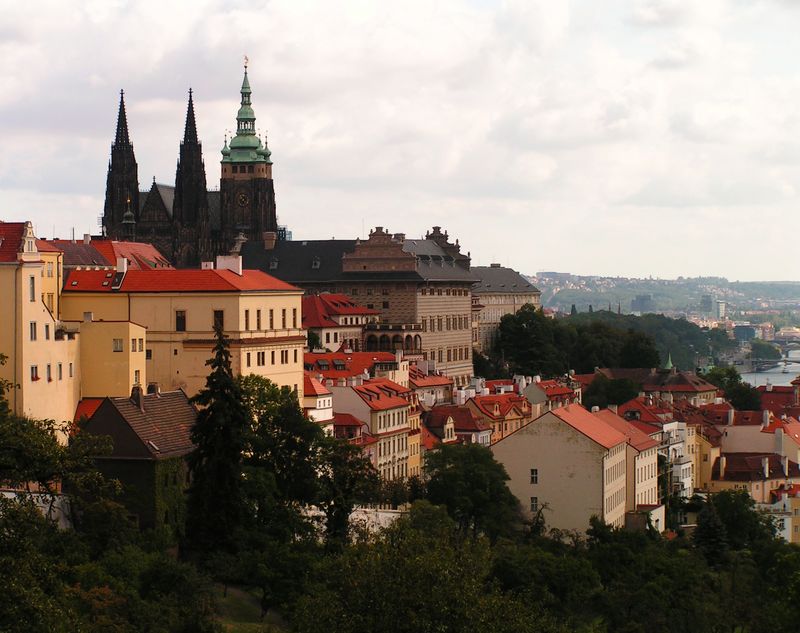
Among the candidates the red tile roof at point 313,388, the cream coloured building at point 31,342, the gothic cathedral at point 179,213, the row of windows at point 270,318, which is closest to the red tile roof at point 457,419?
the red tile roof at point 313,388

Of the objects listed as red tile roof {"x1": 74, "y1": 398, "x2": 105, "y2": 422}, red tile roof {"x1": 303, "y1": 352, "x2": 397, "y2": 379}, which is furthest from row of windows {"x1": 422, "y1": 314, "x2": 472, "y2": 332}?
red tile roof {"x1": 74, "y1": 398, "x2": 105, "y2": 422}

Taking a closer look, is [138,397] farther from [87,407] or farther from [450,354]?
[450,354]

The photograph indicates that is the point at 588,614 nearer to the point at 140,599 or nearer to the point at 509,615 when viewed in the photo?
the point at 140,599

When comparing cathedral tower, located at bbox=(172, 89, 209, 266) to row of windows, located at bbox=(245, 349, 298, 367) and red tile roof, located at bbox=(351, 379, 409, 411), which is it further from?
row of windows, located at bbox=(245, 349, 298, 367)

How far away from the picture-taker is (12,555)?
38.8 metres

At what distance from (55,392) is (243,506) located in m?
9.81

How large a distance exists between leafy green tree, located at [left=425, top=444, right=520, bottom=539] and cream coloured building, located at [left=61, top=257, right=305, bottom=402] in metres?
8.49

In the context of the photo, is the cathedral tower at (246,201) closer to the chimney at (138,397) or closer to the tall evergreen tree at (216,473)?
the chimney at (138,397)

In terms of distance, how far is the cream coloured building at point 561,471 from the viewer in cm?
9150

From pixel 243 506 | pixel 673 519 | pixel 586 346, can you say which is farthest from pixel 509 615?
pixel 586 346

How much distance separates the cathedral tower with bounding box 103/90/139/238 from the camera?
192 m

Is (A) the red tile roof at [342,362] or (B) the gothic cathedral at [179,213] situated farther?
(B) the gothic cathedral at [179,213]

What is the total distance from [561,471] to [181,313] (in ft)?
65.6

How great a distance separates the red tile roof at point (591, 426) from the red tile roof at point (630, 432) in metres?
1.35
